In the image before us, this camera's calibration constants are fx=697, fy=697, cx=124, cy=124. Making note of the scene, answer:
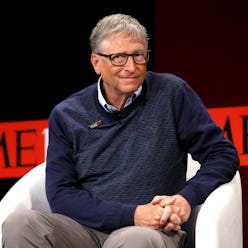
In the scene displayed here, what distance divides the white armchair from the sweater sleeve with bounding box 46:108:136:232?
11cm

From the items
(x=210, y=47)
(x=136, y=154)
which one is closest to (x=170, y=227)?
(x=136, y=154)

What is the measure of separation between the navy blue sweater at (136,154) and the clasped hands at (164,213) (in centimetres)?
8

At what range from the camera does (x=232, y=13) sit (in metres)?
3.64

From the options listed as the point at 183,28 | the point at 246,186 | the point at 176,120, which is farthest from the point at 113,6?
the point at 176,120

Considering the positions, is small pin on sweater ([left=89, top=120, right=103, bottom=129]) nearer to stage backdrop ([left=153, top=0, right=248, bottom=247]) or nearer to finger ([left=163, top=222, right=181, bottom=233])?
finger ([left=163, top=222, right=181, bottom=233])

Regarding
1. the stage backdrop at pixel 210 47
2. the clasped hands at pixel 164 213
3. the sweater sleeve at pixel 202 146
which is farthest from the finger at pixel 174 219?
the stage backdrop at pixel 210 47

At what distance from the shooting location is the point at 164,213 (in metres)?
2.22

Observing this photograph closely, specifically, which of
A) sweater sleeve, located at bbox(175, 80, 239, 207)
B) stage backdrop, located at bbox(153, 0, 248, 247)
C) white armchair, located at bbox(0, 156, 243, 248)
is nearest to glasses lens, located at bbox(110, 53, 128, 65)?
sweater sleeve, located at bbox(175, 80, 239, 207)

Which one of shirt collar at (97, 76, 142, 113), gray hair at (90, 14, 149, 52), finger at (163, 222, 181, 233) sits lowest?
finger at (163, 222, 181, 233)

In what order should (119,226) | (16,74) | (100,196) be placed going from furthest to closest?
(16,74)
(100,196)
(119,226)

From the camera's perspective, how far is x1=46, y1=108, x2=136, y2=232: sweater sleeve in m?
2.33

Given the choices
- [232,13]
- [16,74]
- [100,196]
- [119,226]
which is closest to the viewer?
[119,226]

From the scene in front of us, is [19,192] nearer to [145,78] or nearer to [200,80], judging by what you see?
[145,78]

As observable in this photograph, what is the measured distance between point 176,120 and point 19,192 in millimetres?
635
